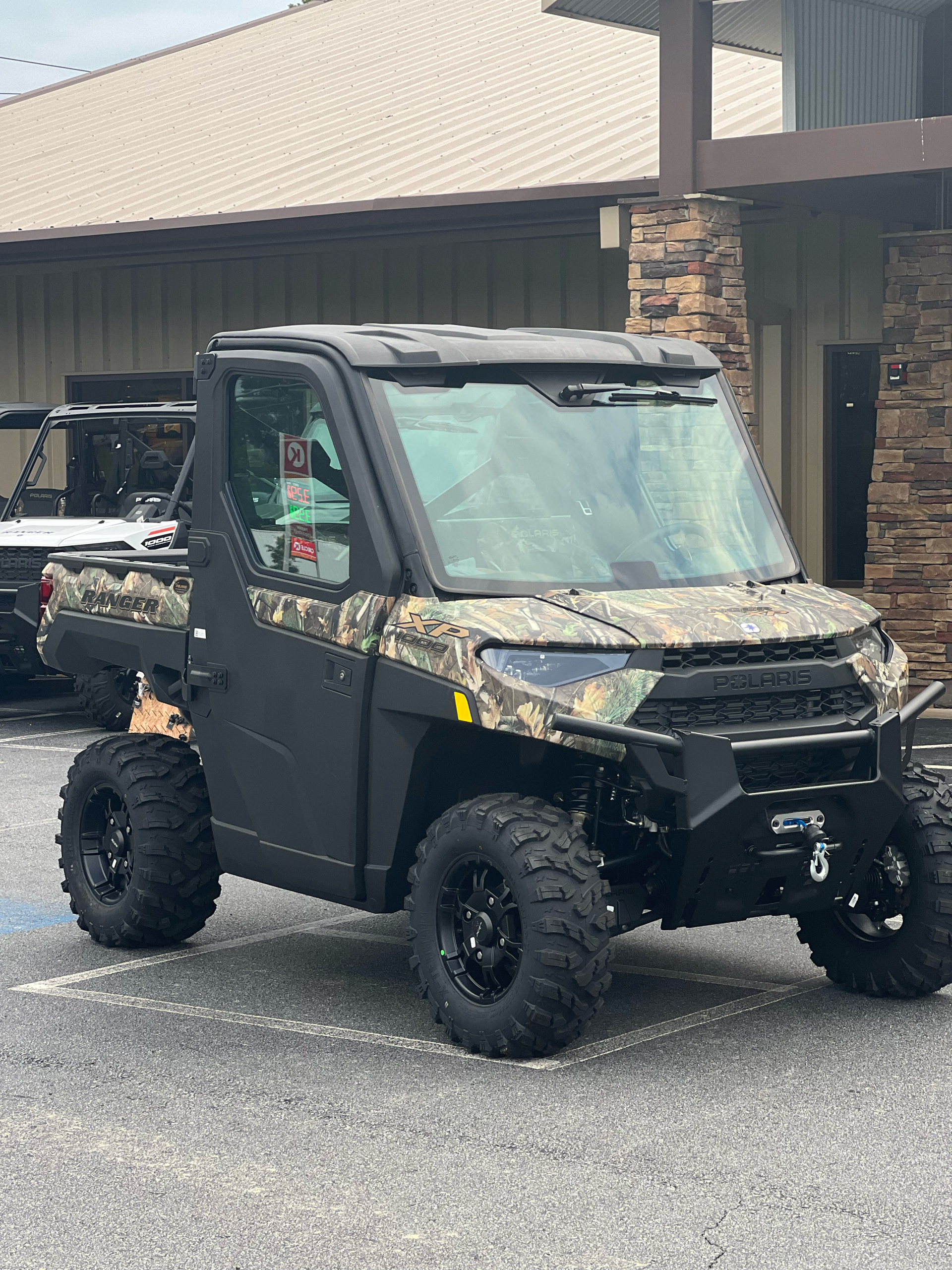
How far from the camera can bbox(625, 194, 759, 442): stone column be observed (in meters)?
13.3

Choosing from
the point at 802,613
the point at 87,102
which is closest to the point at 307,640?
the point at 802,613

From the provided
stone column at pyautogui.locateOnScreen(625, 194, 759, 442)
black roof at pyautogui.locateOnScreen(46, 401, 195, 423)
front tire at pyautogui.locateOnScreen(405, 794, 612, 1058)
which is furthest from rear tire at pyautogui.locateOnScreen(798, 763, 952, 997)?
black roof at pyautogui.locateOnScreen(46, 401, 195, 423)

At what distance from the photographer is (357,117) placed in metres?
20.4

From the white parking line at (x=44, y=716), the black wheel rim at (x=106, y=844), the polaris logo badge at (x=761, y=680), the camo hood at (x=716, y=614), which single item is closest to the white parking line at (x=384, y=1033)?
the black wheel rim at (x=106, y=844)

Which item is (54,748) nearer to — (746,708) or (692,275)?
(692,275)

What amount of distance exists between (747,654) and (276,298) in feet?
52.0

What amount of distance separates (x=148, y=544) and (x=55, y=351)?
33.9ft

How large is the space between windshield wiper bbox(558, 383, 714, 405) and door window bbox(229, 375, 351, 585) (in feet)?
2.98

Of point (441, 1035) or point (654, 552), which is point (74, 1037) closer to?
point (441, 1035)

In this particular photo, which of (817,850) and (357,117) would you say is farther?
(357,117)

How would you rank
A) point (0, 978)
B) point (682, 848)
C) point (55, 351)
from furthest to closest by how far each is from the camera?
point (55, 351) → point (0, 978) → point (682, 848)

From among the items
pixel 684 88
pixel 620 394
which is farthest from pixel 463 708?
pixel 684 88

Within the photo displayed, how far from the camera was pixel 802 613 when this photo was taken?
613 cm

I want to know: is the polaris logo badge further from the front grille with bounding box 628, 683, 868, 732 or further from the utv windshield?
Result: the utv windshield
